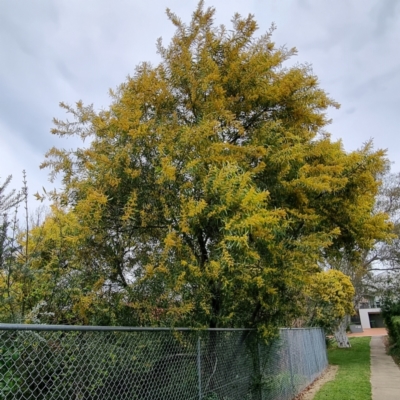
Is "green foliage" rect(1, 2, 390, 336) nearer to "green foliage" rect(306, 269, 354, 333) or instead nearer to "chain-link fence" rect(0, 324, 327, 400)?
"chain-link fence" rect(0, 324, 327, 400)

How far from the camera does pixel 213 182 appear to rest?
449cm

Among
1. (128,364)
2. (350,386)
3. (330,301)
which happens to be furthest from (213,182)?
(330,301)

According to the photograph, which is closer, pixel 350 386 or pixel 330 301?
pixel 350 386

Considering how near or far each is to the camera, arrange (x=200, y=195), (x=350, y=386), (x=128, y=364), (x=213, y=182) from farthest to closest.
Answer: (x=350, y=386), (x=200, y=195), (x=213, y=182), (x=128, y=364)

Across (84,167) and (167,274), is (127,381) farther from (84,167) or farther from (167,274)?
(84,167)

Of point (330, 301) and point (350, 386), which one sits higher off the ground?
point (330, 301)

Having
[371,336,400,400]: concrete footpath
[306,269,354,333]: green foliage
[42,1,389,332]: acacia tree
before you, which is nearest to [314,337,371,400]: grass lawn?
[371,336,400,400]: concrete footpath

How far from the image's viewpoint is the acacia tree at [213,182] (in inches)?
177

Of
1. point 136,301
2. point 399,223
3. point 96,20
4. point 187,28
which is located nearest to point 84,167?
point 136,301

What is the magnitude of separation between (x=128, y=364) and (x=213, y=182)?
2.15 meters

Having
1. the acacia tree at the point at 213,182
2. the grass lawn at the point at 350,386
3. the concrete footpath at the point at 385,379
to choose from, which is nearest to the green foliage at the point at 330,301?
the grass lawn at the point at 350,386

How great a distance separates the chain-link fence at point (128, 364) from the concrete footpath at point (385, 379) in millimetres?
4373

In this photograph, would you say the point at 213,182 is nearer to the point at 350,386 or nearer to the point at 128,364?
the point at 128,364

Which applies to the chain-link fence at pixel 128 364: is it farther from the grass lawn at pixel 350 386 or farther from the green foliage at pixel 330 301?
the green foliage at pixel 330 301
